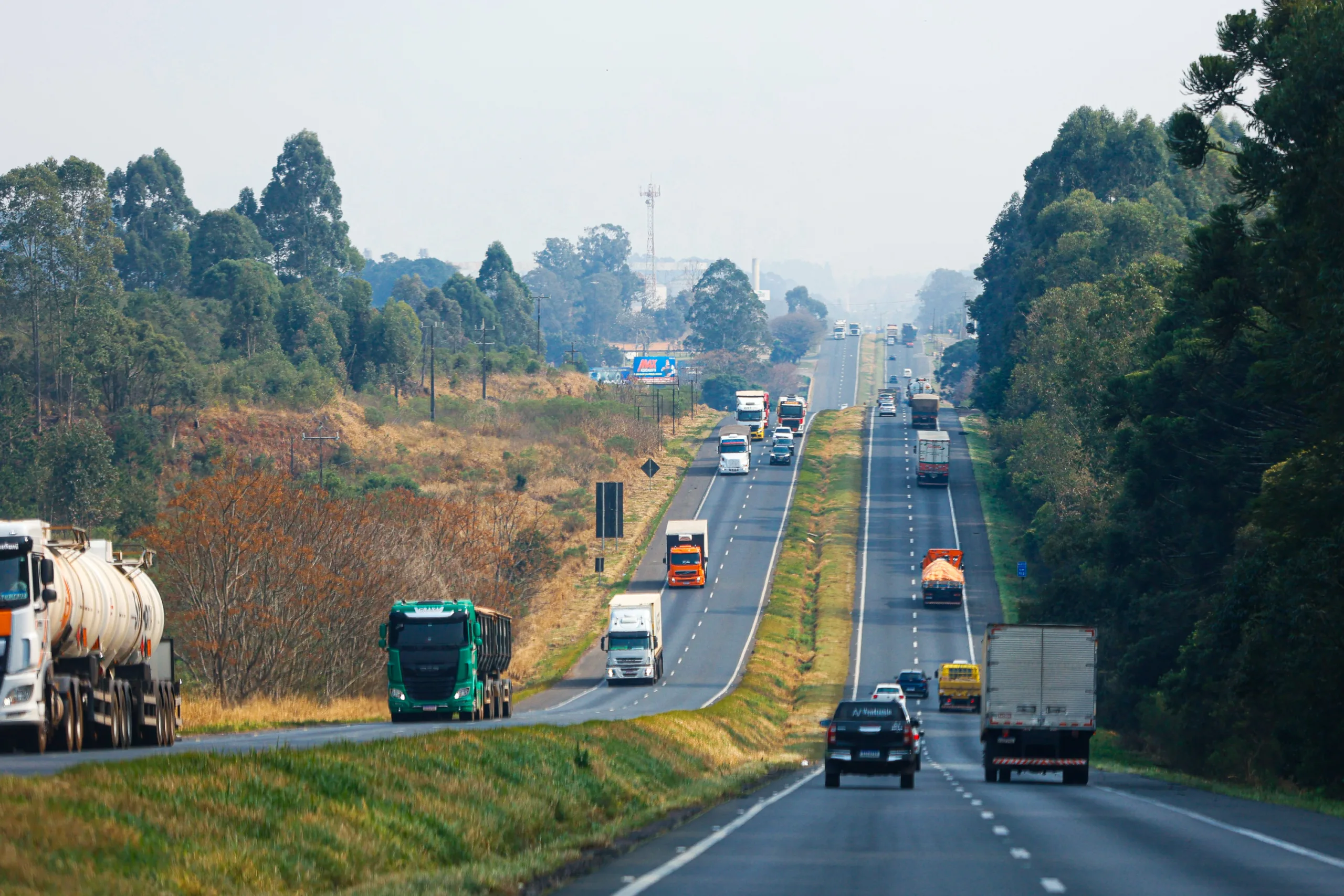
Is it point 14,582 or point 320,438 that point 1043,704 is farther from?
point 320,438

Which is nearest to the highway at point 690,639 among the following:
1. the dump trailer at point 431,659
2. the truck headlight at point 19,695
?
the truck headlight at point 19,695

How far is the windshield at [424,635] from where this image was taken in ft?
142

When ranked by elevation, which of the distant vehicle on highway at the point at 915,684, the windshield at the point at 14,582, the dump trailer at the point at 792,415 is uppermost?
the dump trailer at the point at 792,415

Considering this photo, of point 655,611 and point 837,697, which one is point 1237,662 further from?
point 655,611

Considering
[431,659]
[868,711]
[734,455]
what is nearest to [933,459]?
[734,455]

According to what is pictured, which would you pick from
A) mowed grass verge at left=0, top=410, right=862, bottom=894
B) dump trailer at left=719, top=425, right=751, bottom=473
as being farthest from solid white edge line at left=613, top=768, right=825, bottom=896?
dump trailer at left=719, top=425, right=751, bottom=473

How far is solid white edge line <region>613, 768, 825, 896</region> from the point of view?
13375 millimetres

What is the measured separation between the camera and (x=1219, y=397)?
5191 cm

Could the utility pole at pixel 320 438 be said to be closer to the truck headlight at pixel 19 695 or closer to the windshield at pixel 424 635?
the windshield at pixel 424 635

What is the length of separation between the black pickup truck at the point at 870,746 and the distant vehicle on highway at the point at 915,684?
41165 millimetres

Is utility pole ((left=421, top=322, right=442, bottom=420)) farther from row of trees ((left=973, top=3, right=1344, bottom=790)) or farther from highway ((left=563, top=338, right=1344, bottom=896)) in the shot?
highway ((left=563, top=338, right=1344, bottom=896))

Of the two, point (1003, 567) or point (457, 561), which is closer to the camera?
point (457, 561)

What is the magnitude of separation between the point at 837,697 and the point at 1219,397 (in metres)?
25.2

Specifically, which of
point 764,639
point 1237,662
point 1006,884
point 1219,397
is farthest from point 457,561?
point 1006,884
